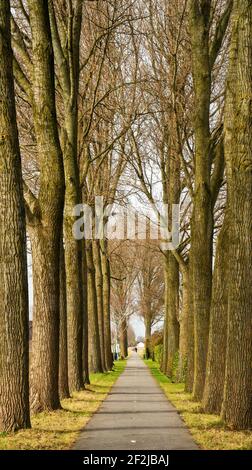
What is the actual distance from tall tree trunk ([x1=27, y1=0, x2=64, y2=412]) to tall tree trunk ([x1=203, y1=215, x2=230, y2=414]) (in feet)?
9.67

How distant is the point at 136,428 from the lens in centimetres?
1203

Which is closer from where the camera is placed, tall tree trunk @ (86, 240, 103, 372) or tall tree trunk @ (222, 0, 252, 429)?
tall tree trunk @ (222, 0, 252, 429)

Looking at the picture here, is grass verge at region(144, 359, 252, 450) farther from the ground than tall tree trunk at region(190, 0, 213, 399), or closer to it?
closer to it

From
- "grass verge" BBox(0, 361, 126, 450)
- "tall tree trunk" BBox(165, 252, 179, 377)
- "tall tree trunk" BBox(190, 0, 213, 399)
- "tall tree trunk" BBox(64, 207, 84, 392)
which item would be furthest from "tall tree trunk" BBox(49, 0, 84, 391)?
"tall tree trunk" BBox(165, 252, 179, 377)

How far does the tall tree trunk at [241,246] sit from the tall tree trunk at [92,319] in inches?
710

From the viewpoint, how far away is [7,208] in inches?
430

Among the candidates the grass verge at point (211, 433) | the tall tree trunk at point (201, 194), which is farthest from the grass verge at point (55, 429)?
the tall tree trunk at point (201, 194)

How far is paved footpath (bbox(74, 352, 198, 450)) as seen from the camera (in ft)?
32.8

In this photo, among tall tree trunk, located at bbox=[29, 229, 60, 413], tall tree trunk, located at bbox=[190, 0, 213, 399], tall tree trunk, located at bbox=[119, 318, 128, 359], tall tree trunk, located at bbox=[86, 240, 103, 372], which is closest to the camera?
tall tree trunk, located at bbox=[29, 229, 60, 413]

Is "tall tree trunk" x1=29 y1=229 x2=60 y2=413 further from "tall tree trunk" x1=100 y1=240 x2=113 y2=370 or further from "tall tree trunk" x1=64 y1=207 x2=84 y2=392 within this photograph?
"tall tree trunk" x1=100 y1=240 x2=113 y2=370

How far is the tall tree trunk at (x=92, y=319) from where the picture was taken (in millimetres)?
30172

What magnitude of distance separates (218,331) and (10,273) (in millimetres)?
4834
